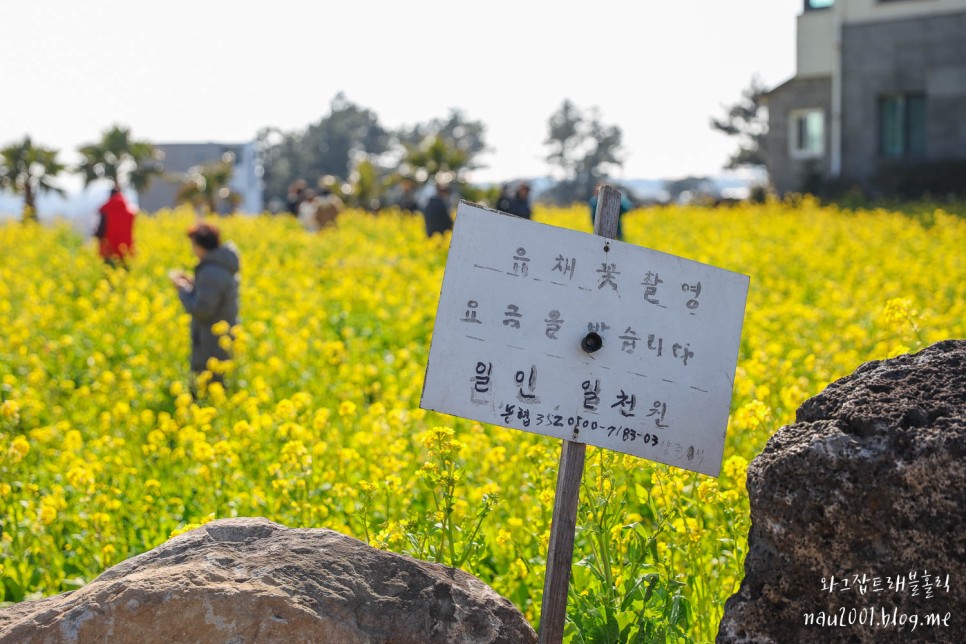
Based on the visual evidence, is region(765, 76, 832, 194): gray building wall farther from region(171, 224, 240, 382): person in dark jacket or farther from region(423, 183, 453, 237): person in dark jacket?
region(171, 224, 240, 382): person in dark jacket

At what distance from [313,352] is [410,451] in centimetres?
314

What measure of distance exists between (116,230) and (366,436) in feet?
31.3

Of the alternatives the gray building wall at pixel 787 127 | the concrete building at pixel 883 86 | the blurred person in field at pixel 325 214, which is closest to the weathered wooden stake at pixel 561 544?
the blurred person in field at pixel 325 214

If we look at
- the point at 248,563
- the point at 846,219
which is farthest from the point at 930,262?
the point at 248,563

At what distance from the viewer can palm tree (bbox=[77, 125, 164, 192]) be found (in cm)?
3594

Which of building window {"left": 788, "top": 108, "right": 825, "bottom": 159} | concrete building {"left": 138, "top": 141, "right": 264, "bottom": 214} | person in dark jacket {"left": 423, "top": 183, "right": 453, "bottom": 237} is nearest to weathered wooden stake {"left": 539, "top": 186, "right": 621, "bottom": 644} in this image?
person in dark jacket {"left": 423, "top": 183, "right": 453, "bottom": 237}

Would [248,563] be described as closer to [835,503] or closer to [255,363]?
[835,503]

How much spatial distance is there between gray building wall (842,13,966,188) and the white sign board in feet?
80.4

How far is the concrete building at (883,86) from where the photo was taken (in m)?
Answer: 25.2

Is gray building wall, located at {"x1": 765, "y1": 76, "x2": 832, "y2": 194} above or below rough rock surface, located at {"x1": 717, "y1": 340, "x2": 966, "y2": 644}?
above

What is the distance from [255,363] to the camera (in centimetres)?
821

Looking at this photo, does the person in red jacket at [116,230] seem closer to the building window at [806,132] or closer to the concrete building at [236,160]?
the building window at [806,132]

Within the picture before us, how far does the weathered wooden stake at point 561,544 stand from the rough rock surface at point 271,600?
0.26 feet

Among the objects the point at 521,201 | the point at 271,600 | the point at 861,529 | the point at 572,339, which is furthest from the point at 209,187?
the point at 861,529
